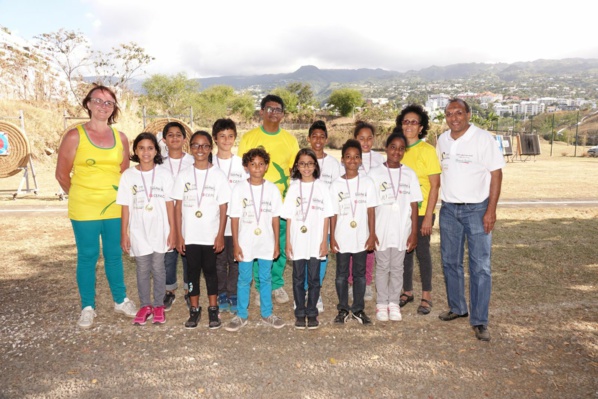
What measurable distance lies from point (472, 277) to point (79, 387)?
3673 millimetres

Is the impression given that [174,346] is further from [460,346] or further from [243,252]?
[460,346]

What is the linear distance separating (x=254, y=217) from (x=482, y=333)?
2.51 metres

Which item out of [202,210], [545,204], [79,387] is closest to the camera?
[79,387]

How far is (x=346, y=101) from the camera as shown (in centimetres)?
10031

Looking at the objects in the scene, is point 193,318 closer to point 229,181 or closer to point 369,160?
point 229,181

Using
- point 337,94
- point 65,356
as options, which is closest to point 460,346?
point 65,356

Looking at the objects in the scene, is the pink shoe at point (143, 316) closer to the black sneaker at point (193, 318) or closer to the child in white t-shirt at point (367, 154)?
the black sneaker at point (193, 318)

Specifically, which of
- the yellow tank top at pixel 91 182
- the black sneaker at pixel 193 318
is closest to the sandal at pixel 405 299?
the black sneaker at pixel 193 318

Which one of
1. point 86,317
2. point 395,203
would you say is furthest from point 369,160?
point 86,317

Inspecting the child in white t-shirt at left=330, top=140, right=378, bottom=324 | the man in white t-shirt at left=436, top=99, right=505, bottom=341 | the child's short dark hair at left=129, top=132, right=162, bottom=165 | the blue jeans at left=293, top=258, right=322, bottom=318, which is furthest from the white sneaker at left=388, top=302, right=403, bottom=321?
the child's short dark hair at left=129, top=132, right=162, bottom=165

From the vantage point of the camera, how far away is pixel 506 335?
14.0ft

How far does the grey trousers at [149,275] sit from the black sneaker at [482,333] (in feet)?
10.7

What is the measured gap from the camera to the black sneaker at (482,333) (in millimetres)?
4137

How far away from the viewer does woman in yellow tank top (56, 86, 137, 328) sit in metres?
4.32
